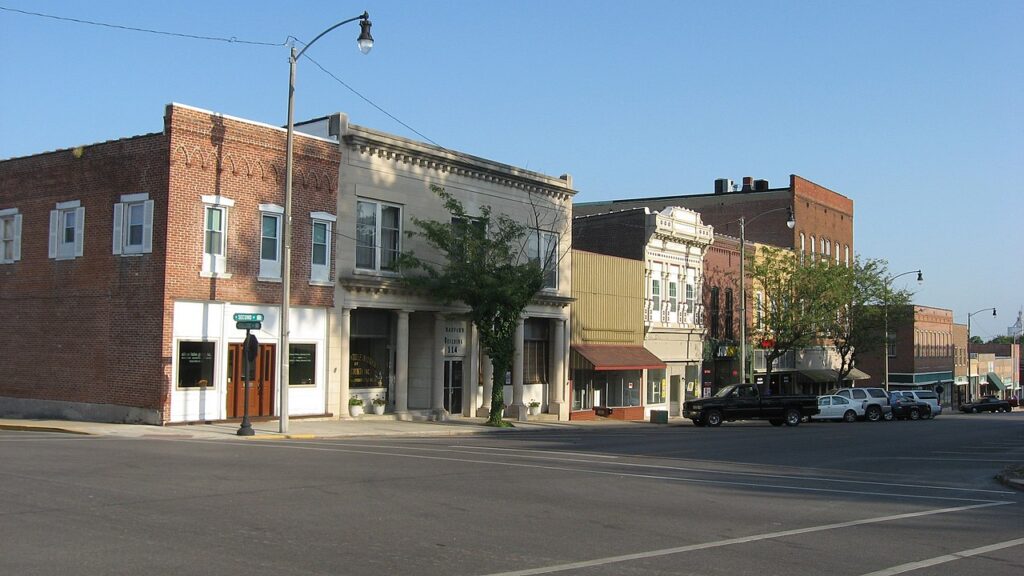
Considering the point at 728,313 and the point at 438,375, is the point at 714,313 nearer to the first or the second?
the point at 728,313

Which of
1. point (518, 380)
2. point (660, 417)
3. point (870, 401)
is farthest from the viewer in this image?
point (870, 401)

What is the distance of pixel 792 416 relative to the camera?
40.4 m

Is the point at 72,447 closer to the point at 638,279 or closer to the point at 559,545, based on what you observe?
the point at 559,545

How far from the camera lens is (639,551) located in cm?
983

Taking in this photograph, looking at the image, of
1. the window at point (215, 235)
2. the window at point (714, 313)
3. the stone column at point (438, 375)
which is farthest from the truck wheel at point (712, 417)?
the window at point (215, 235)

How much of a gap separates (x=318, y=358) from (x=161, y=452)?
12.0 metres

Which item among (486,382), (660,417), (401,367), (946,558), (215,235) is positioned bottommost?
(660,417)

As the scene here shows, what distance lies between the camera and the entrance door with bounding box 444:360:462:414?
3588cm

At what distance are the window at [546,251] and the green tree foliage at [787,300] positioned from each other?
1647 cm

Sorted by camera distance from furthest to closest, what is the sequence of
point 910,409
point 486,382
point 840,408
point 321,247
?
point 910,409 < point 840,408 < point 486,382 < point 321,247

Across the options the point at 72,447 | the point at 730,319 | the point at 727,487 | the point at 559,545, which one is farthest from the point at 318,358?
the point at 730,319

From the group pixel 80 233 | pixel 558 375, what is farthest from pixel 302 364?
pixel 558 375

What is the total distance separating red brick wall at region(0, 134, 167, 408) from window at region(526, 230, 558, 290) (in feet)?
53.9

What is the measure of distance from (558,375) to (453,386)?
5.87 metres
